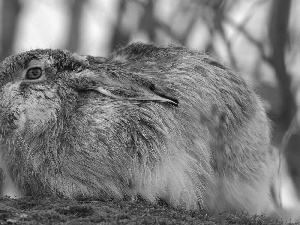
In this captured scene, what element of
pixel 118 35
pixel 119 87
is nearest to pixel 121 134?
pixel 119 87

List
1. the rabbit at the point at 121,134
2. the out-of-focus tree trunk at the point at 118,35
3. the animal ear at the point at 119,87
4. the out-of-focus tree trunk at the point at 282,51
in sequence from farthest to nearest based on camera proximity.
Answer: the out-of-focus tree trunk at the point at 118,35
the out-of-focus tree trunk at the point at 282,51
the animal ear at the point at 119,87
the rabbit at the point at 121,134

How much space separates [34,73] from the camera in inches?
223

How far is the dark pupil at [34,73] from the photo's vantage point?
5.64 m

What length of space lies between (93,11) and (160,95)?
384cm

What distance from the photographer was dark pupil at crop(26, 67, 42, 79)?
18.5ft

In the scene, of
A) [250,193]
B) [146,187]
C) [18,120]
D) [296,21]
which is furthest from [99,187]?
[296,21]

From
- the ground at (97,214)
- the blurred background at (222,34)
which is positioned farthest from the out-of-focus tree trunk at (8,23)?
the ground at (97,214)

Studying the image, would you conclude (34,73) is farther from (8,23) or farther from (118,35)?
(8,23)

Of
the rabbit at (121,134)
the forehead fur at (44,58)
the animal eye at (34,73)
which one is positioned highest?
the forehead fur at (44,58)

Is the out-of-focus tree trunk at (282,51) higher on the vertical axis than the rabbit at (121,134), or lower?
higher

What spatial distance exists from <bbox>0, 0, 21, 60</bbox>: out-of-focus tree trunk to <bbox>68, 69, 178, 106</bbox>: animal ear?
10.3ft

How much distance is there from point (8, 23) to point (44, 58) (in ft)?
11.3

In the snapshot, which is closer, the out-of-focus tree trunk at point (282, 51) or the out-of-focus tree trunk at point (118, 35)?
the out-of-focus tree trunk at point (282, 51)

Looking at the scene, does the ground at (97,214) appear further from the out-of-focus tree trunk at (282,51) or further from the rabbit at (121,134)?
the out-of-focus tree trunk at (282,51)
